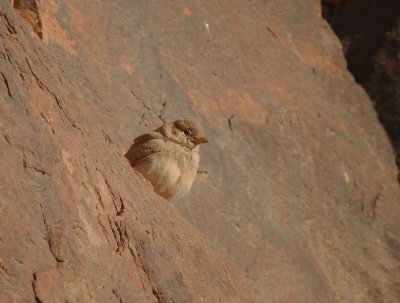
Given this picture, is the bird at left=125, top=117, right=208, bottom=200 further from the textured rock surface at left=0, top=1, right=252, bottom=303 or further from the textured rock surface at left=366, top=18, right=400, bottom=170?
the textured rock surface at left=366, top=18, right=400, bottom=170

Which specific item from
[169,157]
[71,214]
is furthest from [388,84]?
[71,214]

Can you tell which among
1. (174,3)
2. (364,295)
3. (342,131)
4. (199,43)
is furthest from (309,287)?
(174,3)

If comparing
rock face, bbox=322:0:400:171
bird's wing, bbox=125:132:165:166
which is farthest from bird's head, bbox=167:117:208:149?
rock face, bbox=322:0:400:171

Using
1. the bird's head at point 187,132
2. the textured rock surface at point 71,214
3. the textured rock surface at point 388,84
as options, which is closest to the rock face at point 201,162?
the textured rock surface at point 71,214

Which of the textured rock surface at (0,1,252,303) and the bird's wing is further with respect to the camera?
the bird's wing

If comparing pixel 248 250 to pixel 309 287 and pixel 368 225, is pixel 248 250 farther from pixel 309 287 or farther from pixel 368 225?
pixel 368 225

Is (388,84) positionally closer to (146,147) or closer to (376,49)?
(376,49)
